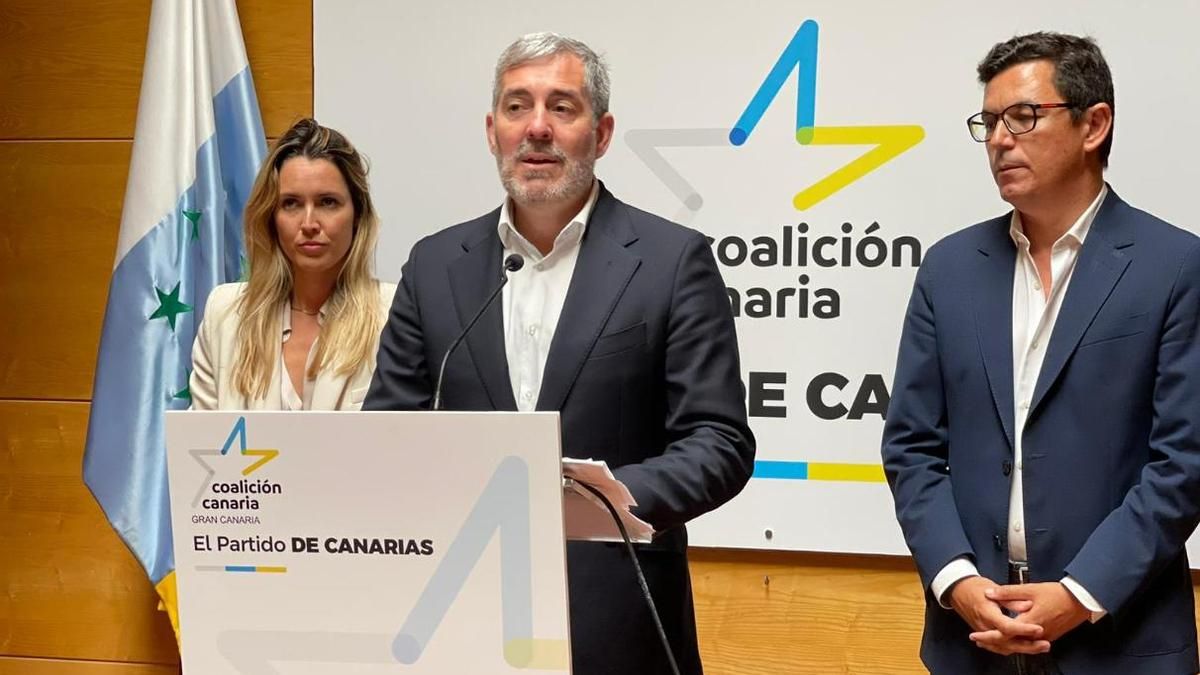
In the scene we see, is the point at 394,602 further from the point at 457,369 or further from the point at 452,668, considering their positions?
the point at 457,369

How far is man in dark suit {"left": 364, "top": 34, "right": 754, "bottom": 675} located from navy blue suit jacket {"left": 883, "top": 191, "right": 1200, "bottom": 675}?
47 cm

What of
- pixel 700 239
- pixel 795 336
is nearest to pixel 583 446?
pixel 700 239

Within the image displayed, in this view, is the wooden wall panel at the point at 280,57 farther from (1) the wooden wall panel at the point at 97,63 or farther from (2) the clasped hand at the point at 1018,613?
(2) the clasped hand at the point at 1018,613

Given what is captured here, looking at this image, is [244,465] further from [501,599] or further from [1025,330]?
[1025,330]

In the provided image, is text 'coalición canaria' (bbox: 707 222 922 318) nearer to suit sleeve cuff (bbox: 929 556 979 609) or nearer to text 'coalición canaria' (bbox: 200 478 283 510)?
suit sleeve cuff (bbox: 929 556 979 609)

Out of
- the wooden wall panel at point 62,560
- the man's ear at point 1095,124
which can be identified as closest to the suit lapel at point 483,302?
the man's ear at point 1095,124

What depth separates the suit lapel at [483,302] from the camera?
6.67 ft

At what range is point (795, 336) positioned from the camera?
317 centimetres

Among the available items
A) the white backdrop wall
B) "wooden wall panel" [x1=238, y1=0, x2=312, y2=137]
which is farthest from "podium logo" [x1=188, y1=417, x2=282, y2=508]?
"wooden wall panel" [x1=238, y1=0, x2=312, y2=137]

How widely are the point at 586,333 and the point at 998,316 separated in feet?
2.54

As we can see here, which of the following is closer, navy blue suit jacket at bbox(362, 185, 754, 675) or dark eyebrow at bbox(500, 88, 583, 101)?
navy blue suit jacket at bbox(362, 185, 754, 675)

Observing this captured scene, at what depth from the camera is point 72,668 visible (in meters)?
3.77

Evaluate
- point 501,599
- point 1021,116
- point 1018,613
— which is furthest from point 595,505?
point 1021,116

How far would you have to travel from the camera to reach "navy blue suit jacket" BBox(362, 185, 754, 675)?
1.98 m
